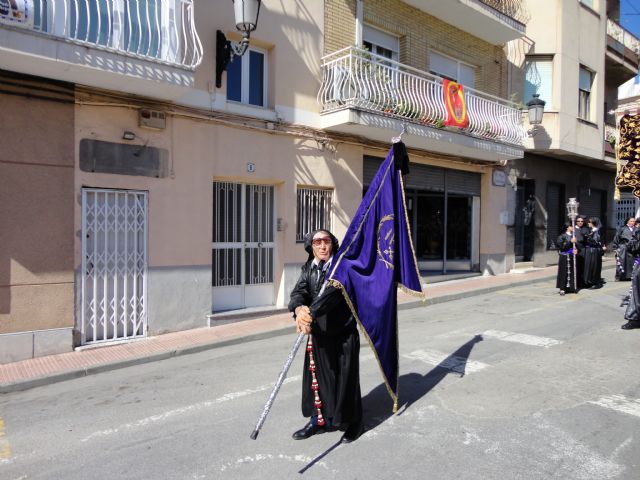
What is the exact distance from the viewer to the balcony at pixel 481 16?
12.1 m

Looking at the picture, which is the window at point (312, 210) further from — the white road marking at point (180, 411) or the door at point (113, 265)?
the white road marking at point (180, 411)

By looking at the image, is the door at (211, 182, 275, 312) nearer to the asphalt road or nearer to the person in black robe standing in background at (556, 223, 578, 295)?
the asphalt road

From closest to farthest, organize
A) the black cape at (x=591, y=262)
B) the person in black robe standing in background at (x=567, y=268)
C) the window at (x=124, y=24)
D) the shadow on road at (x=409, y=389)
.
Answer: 1. the shadow on road at (x=409, y=389)
2. the window at (x=124, y=24)
3. the person in black robe standing in background at (x=567, y=268)
4. the black cape at (x=591, y=262)

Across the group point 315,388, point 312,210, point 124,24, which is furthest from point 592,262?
point 124,24

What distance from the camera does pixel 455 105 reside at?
38.3 feet

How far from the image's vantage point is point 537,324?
780cm

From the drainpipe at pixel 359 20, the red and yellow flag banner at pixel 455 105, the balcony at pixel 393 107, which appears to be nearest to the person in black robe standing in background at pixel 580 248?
the balcony at pixel 393 107

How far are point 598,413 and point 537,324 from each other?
3.65 metres

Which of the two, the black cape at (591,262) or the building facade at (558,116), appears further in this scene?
the building facade at (558,116)

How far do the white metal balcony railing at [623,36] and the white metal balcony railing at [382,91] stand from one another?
31.6 ft

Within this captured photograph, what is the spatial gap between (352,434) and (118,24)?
6039 millimetres

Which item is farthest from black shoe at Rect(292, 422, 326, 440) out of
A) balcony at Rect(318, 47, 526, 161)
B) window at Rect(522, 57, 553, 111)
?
window at Rect(522, 57, 553, 111)

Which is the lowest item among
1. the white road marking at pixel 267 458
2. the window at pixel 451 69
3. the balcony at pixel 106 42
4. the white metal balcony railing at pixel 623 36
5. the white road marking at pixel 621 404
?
the white road marking at pixel 267 458

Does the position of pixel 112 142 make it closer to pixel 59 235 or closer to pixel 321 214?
pixel 59 235
